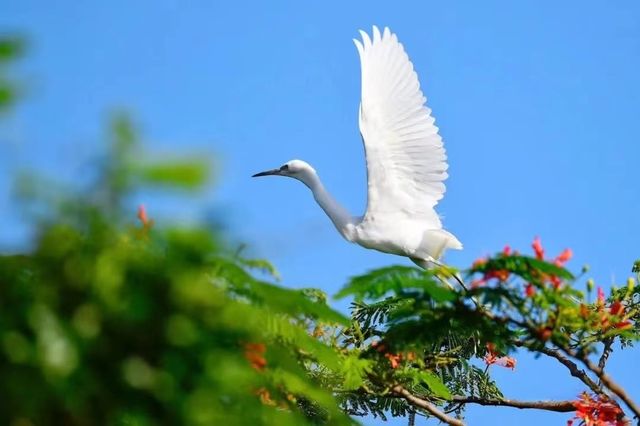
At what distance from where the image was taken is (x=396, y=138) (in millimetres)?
8320

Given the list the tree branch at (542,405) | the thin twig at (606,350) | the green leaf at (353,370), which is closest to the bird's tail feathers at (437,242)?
the thin twig at (606,350)

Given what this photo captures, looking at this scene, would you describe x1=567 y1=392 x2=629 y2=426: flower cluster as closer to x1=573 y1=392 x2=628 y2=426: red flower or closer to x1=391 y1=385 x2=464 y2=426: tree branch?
x1=573 y1=392 x2=628 y2=426: red flower

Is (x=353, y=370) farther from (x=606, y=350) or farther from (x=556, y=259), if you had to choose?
(x=606, y=350)

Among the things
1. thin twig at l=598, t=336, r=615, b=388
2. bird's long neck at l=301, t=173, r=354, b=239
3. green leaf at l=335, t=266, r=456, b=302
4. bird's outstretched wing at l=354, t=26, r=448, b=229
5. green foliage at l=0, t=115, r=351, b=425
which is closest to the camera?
green foliage at l=0, t=115, r=351, b=425

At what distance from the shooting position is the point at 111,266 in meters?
2.31

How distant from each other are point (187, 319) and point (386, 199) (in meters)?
6.14

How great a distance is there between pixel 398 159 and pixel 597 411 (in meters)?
3.10

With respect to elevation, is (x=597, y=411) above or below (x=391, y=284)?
above

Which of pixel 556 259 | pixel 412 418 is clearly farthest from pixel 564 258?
pixel 412 418

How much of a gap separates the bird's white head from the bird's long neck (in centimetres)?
1

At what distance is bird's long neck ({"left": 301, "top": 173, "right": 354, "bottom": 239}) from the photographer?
28.6ft

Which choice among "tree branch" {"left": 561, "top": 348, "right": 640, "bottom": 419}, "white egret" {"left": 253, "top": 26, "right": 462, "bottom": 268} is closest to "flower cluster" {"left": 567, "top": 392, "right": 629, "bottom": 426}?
"tree branch" {"left": 561, "top": 348, "right": 640, "bottom": 419}

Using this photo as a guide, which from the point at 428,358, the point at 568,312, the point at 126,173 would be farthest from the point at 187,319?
the point at 428,358

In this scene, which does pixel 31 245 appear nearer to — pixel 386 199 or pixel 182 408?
pixel 182 408
